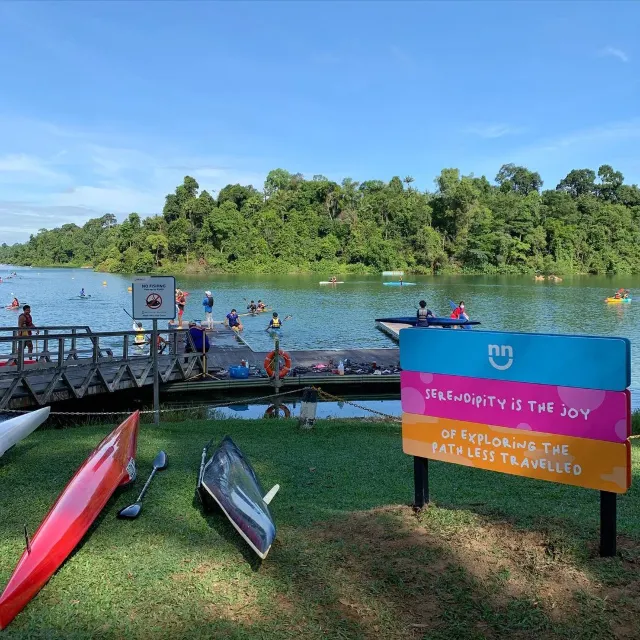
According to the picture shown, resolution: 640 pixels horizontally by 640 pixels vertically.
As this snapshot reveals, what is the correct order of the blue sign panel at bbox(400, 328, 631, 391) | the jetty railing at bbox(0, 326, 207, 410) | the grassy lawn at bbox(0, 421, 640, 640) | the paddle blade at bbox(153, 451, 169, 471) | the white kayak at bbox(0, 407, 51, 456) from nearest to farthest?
the grassy lawn at bbox(0, 421, 640, 640) < the blue sign panel at bbox(400, 328, 631, 391) < the paddle blade at bbox(153, 451, 169, 471) < the white kayak at bbox(0, 407, 51, 456) < the jetty railing at bbox(0, 326, 207, 410)

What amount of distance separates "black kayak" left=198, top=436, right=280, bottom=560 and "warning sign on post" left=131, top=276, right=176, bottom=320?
4151 mm

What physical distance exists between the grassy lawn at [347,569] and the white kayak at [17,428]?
2.98 feet

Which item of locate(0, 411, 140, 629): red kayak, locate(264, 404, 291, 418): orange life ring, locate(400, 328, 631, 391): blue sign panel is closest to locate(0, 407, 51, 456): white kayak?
locate(0, 411, 140, 629): red kayak

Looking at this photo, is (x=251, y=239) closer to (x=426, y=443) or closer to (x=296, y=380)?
(x=296, y=380)

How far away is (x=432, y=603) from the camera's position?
11.5ft

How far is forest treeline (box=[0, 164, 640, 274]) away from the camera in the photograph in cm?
9056

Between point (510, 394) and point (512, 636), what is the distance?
1.58 metres

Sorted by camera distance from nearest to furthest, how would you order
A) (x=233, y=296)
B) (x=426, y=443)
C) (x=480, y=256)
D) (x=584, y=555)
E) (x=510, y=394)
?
(x=584, y=555) → (x=510, y=394) → (x=426, y=443) → (x=233, y=296) → (x=480, y=256)

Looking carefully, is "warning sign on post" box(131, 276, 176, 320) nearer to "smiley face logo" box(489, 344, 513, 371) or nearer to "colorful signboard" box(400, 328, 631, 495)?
"colorful signboard" box(400, 328, 631, 495)

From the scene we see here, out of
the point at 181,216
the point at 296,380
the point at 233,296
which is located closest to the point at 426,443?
the point at 296,380

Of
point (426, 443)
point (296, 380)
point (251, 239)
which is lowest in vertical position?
point (296, 380)

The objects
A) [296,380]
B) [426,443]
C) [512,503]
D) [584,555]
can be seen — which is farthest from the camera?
[296,380]

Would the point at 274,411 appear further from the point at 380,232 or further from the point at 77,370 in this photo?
the point at 380,232

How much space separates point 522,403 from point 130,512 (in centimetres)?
328
